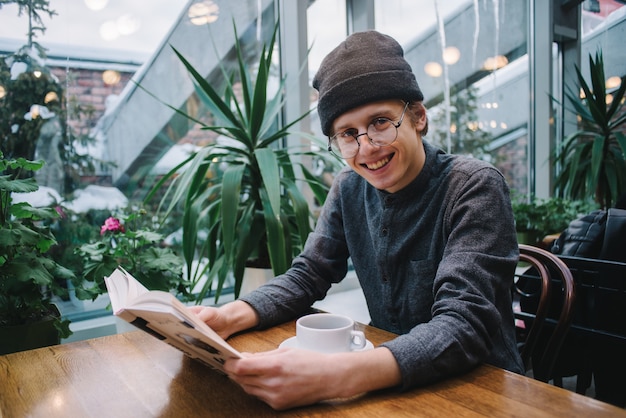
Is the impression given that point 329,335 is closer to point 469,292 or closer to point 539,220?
point 469,292

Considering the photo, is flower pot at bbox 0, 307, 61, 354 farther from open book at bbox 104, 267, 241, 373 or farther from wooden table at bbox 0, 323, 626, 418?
open book at bbox 104, 267, 241, 373

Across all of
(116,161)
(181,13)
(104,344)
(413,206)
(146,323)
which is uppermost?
(181,13)

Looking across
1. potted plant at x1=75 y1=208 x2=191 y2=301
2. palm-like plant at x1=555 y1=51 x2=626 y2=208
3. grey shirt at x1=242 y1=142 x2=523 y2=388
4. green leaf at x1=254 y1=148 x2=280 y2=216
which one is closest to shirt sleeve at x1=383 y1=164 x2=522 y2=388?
grey shirt at x1=242 y1=142 x2=523 y2=388

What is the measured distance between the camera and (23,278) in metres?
1.29

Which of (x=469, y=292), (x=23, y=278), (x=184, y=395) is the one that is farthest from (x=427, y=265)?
(x=23, y=278)

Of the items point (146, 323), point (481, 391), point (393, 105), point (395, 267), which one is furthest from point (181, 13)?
point (481, 391)

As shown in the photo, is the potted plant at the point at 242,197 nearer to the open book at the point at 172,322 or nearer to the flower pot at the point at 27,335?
the flower pot at the point at 27,335

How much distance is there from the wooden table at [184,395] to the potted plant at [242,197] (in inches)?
33.9

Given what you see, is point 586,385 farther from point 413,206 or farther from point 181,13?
point 181,13

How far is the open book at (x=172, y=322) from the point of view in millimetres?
705

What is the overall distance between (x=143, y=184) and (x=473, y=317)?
1.73m

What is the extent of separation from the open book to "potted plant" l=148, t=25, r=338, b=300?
956 mm

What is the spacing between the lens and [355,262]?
137 cm

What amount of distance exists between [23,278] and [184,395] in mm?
761
